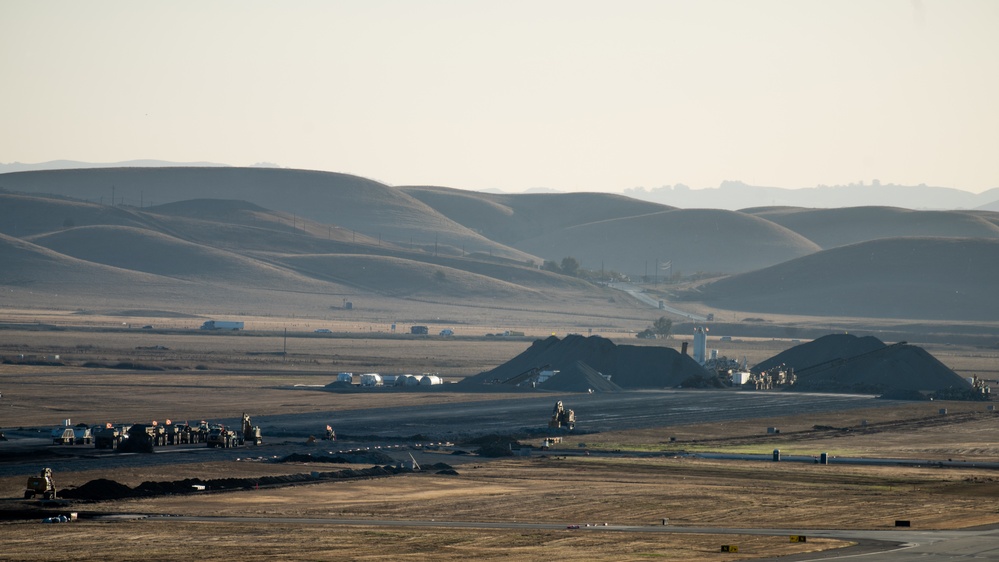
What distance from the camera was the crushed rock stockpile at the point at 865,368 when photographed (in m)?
104

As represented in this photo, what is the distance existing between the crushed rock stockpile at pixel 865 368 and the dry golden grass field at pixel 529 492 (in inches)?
484

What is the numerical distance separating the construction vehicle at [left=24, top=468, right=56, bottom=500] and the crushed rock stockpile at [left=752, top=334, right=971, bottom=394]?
68.6 meters

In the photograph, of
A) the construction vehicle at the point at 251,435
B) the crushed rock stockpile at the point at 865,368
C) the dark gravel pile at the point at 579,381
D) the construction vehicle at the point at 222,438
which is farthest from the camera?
the crushed rock stockpile at the point at 865,368

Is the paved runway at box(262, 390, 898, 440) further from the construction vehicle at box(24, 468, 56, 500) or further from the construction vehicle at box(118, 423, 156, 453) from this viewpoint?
the construction vehicle at box(24, 468, 56, 500)

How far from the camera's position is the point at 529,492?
47.0 meters

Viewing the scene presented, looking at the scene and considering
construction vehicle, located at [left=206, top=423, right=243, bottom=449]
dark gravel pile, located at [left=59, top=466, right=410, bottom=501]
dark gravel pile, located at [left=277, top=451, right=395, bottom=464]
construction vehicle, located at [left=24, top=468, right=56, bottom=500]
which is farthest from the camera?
construction vehicle, located at [left=206, top=423, right=243, bottom=449]

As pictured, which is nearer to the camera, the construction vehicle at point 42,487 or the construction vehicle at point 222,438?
the construction vehicle at point 42,487

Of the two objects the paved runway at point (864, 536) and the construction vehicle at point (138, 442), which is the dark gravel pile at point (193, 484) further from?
the construction vehicle at point (138, 442)

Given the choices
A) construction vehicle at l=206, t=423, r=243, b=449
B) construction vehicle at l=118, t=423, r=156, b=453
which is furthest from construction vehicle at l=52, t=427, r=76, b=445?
construction vehicle at l=206, t=423, r=243, b=449

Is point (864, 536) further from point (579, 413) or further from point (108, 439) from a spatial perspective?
point (579, 413)

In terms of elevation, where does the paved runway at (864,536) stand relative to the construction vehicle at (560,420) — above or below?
below

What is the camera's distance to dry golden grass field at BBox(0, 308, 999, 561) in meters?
34.6

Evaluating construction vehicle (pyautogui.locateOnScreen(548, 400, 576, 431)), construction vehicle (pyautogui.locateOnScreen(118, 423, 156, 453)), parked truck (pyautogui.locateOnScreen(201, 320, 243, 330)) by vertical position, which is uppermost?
parked truck (pyautogui.locateOnScreen(201, 320, 243, 330))

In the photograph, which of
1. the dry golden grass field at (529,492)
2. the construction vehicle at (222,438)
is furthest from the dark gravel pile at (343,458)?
the construction vehicle at (222,438)
